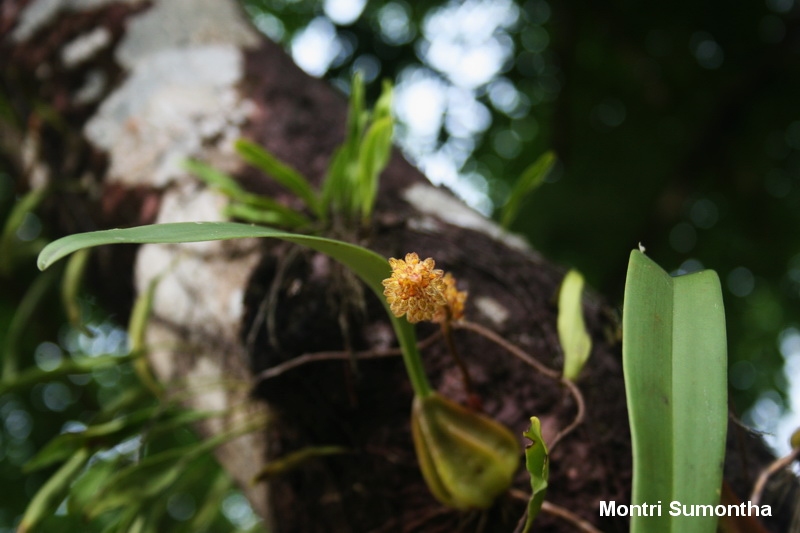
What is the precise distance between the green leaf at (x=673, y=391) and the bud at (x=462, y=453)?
238 mm

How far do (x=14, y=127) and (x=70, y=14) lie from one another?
0.28 metres

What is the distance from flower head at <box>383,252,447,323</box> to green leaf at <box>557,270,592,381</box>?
0.21m

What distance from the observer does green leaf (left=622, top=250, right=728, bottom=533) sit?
13.8 inches

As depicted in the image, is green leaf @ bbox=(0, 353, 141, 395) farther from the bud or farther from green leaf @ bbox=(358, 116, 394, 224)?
the bud

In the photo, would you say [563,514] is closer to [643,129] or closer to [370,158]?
[370,158]

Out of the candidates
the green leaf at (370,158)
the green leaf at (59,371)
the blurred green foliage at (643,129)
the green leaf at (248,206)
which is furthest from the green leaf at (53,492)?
the blurred green foliage at (643,129)

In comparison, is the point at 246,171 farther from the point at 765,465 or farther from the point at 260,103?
the point at 765,465

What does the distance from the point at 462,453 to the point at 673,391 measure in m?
0.25

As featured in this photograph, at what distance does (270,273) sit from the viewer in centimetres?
78

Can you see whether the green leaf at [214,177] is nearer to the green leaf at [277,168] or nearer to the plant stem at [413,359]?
the green leaf at [277,168]

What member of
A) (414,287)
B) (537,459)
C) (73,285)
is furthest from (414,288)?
(73,285)

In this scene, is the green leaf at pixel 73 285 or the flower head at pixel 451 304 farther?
the green leaf at pixel 73 285

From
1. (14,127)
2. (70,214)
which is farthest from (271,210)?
(14,127)

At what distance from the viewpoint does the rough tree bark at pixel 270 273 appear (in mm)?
672
